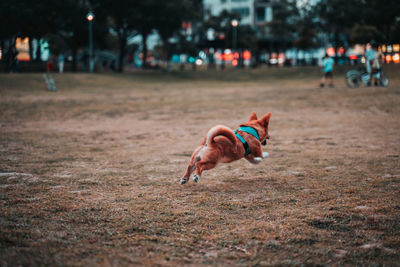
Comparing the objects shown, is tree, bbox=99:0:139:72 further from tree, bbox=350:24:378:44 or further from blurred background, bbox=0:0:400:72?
tree, bbox=350:24:378:44

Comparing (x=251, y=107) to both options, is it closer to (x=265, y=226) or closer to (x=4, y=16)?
(x=4, y=16)

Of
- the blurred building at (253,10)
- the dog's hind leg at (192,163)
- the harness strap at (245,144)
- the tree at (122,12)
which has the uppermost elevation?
the blurred building at (253,10)

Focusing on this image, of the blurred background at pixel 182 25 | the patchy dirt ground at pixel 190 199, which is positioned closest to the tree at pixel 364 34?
the blurred background at pixel 182 25

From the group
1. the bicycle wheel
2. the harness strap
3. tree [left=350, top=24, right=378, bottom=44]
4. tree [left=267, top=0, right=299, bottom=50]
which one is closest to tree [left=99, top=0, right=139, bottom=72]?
tree [left=350, top=24, right=378, bottom=44]

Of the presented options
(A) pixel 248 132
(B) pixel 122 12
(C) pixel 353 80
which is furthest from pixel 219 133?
(B) pixel 122 12

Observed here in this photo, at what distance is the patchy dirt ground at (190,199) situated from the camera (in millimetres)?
3291

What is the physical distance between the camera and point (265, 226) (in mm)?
3855

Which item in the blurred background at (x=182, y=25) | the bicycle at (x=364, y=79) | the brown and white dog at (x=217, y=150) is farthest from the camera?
the blurred background at (x=182, y=25)

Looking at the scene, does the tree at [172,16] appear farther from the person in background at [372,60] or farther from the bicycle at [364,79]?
the person in background at [372,60]

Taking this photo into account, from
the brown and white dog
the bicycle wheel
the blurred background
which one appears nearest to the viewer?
the brown and white dog

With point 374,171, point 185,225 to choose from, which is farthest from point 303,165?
point 185,225

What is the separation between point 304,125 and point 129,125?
5.20m

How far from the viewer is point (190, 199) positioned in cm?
473

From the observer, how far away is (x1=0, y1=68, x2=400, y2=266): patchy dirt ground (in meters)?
3.29
